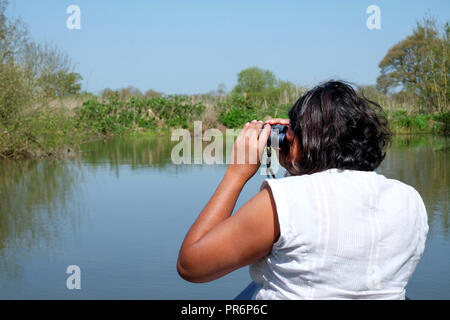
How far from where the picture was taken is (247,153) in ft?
4.54

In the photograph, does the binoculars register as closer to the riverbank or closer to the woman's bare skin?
the woman's bare skin

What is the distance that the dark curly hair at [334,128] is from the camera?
1.34 m

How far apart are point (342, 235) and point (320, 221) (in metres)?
0.06

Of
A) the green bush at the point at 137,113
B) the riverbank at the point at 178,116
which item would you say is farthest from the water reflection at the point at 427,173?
the green bush at the point at 137,113

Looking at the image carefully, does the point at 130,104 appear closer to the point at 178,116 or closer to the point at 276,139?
the point at 178,116

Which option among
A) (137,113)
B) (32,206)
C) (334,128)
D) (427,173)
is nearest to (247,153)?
(334,128)

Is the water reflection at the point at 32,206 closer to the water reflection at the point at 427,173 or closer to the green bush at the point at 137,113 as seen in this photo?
the water reflection at the point at 427,173

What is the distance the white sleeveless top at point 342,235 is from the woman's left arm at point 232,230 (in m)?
0.03

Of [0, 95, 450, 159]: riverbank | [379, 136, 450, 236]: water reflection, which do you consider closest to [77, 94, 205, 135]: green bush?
[0, 95, 450, 159]: riverbank

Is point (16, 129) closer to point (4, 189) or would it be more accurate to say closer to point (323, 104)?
point (4, 189)

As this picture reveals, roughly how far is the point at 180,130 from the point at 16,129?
38.7ft

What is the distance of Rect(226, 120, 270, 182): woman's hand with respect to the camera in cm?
137
